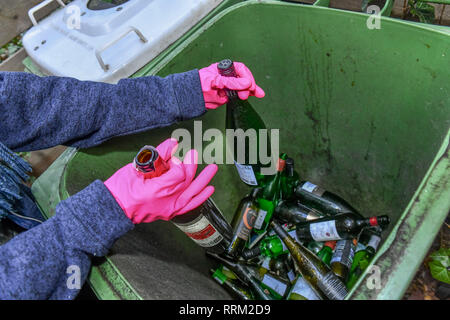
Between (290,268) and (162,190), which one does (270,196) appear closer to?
(290,268)

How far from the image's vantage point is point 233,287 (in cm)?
103

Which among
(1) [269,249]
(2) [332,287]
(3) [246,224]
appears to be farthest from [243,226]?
(2) [332,287]

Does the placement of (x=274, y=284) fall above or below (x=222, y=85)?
below

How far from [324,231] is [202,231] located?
1.12 feet

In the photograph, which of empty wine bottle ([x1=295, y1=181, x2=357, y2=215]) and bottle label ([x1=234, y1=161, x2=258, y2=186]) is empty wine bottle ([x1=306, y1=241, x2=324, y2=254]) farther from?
bottle label ([x1=234, y1=161, x2=258, y2=186])

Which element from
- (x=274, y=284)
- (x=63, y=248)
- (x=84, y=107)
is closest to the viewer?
(x=63, y=248)

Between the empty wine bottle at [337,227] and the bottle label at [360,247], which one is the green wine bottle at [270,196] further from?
the bottle label at [360,247]

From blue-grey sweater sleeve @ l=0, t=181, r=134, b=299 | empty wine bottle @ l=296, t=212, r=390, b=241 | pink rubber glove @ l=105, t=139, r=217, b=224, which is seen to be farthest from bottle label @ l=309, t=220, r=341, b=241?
blue-grey sweater sleeve @ l=0, t=181, r=134, b=299

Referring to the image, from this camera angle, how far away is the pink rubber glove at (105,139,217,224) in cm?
68

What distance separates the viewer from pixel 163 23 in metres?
1.09

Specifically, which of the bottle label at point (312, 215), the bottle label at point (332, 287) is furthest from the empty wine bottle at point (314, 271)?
the bottle label at point (312, 215)

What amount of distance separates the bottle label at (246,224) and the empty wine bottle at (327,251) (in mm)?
216
